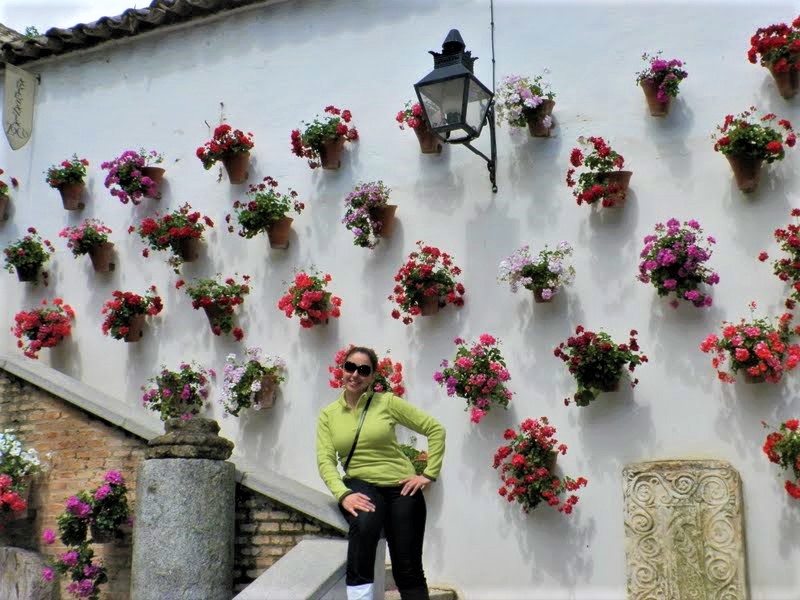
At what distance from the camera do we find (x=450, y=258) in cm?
761

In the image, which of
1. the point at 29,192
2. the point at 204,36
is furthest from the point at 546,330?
the point at 29,192

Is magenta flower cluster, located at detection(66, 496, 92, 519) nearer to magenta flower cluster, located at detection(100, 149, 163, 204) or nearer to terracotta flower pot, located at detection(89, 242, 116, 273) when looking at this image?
terracotta flower pot, located at detection(89, 242, 116, 273)

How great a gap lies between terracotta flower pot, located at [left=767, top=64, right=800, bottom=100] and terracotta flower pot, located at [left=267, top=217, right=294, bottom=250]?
386 cm

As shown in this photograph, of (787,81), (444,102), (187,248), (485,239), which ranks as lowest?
(485,239)

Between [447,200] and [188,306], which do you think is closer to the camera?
[447,200]

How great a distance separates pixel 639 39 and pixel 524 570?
12.9ft

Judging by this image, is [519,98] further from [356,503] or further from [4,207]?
[4,207]

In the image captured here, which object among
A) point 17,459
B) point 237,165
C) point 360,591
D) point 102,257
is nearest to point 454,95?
point 237,165

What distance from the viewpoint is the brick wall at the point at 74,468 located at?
19.3ft

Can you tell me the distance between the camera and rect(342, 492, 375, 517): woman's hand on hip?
16.4ft

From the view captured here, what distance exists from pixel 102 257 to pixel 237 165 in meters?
1.56

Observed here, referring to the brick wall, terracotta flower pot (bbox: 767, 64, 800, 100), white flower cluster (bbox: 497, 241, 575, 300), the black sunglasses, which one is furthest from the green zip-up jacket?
terracotta flower pot (bbox: 767, 64, 800, 100)

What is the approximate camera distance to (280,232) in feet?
26.9

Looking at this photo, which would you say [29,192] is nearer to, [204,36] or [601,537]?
[204,36]
